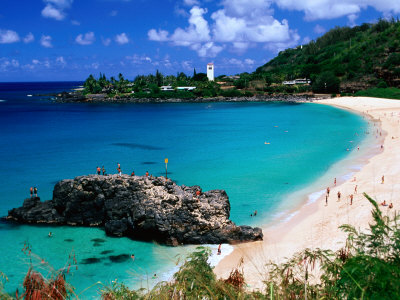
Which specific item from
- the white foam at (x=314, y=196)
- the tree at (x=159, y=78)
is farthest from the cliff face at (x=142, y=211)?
the tree at (x=159, y=78)

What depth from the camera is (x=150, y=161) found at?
153 ft

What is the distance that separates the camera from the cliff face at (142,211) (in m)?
22.1

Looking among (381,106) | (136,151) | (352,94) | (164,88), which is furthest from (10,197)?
(164,88)

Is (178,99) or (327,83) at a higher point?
(327,83)

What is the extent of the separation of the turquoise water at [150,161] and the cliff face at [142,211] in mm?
966

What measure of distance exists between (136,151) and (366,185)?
114ft

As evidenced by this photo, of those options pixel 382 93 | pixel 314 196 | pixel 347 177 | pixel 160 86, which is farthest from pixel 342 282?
pixel 160 86

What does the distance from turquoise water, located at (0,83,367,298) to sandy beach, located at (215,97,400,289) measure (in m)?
2.77

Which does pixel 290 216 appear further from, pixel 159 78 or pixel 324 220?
pixel 159 78

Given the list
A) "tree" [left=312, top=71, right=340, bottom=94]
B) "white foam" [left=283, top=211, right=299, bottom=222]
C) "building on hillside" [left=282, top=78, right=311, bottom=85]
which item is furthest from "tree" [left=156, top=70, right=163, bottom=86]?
"white foam" [left=283, top=211, right=299, bottom=222]

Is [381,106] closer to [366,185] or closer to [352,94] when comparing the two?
[352,94]

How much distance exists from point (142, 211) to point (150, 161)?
24.3 metres

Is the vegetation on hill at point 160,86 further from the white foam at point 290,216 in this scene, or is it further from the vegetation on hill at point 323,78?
the white foam at point 290,216

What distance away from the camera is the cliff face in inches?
871
